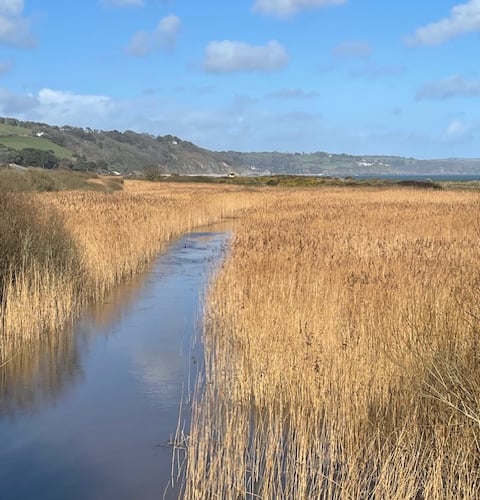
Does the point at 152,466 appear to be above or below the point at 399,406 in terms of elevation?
below

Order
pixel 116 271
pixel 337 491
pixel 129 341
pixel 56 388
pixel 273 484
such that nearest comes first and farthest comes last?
pixel 337 491 < pixel 273 484 < pixel 56 388 < pixel 129 341 < pixel 116 271

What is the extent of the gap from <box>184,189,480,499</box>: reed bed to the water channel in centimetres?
48

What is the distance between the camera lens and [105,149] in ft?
485

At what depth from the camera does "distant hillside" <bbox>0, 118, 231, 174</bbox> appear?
99062 mm

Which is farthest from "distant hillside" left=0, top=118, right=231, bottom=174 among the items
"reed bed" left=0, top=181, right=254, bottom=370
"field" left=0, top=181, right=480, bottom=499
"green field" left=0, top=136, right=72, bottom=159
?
"field" left=0, top=181, right=480, bottom=499

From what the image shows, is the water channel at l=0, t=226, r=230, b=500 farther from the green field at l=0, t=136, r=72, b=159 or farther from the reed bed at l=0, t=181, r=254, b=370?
the green field at l=0, t=136, r=72, b=159

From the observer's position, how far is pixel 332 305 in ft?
26.9

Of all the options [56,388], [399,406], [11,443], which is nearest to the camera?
[399,406]

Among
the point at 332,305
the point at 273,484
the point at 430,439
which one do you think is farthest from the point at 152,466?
the point at 332,305

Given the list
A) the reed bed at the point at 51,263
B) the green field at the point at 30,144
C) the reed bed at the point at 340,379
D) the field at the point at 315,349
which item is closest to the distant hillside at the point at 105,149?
the green field at the point at 30,144

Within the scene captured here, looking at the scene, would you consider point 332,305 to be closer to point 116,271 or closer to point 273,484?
point 273,484

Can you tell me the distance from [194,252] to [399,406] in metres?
13.8

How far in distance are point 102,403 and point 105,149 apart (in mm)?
145308

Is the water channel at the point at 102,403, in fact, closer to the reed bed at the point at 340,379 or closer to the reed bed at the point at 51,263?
the reed bed at the point at 51,263
